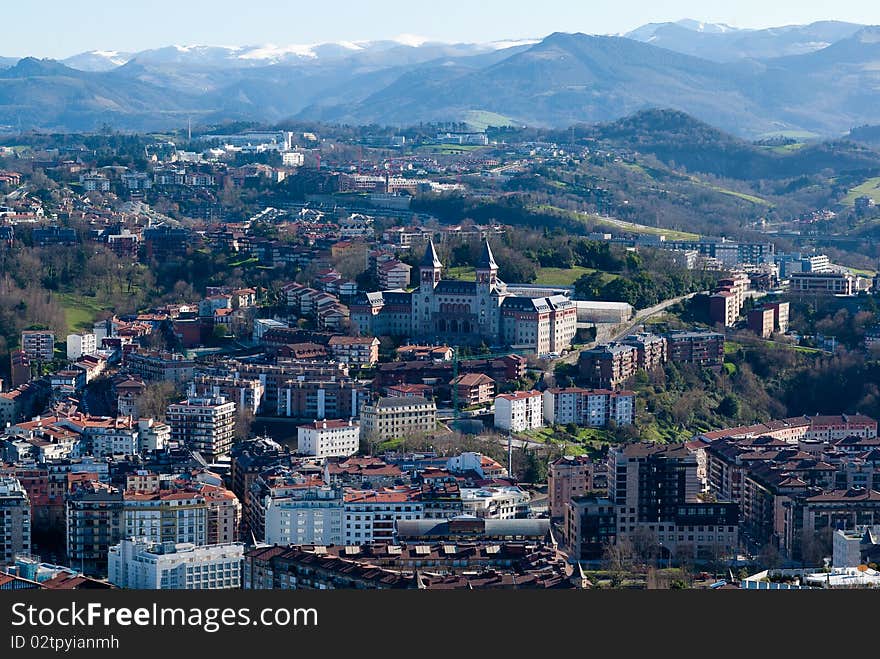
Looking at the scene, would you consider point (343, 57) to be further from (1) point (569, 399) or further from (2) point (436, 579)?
(2) point (436, 579)

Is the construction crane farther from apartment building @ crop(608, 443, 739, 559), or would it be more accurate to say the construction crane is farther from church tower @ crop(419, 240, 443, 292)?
apartment building @ crop(608, 443, 739, 559)

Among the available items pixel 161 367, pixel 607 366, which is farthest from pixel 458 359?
pixel 161 367

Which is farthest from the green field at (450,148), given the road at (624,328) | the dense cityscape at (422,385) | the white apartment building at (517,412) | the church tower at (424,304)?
the white apartment building at (517,412)

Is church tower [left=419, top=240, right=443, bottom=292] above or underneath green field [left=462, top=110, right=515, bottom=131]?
underneath

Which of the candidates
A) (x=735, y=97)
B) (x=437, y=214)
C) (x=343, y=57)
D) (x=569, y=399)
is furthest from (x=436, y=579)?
(x=343, y=57)

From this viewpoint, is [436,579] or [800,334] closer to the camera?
[436,579]

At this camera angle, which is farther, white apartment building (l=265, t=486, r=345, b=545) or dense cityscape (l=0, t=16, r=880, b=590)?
white apartment building (l=265, t=486, r=345, b=545)

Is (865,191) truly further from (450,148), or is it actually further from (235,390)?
(235,390)

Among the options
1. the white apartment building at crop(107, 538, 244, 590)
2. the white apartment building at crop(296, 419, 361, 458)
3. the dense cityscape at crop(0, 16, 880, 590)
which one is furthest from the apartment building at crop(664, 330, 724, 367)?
the white apartment building at crop(107, 538, 244, 590)
